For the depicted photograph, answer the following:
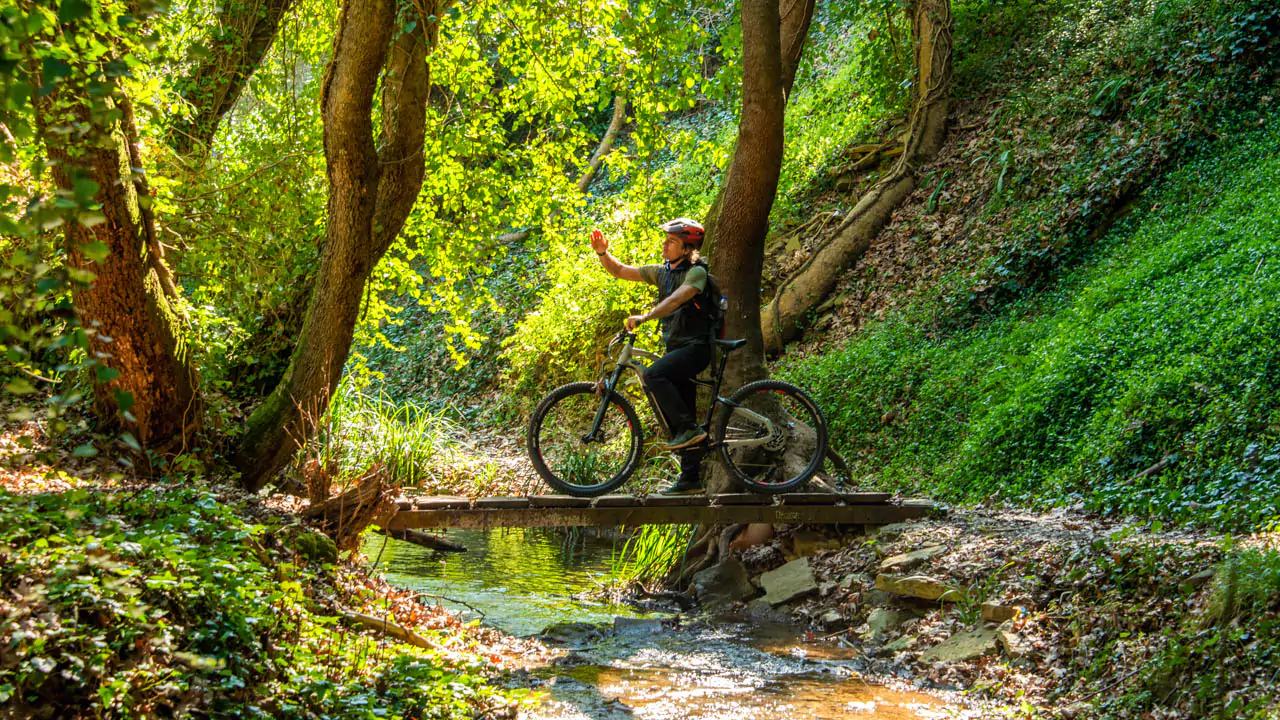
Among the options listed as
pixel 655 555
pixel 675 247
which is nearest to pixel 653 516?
pixel 655 555

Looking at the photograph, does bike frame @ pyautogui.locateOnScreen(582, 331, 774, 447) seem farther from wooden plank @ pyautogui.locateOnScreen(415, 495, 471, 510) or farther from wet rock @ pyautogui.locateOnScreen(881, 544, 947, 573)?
wet rock @ pyautogui.locateOnScreen(881, 544, 947, 573)

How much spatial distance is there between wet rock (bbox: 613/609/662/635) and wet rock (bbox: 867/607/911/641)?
5.47 feet

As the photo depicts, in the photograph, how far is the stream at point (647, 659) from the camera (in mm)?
5645

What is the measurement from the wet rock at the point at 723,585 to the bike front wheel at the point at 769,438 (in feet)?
3.27

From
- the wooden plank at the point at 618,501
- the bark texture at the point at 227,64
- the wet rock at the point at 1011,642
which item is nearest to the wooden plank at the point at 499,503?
the wooden plank at the point at 618,501

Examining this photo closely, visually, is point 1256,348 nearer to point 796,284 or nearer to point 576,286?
point 796,284

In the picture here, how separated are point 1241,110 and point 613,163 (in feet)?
22.7

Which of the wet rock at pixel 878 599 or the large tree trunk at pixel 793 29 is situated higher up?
the large tree trunk at pixel 793 29

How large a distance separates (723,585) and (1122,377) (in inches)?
154

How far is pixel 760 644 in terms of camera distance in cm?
732

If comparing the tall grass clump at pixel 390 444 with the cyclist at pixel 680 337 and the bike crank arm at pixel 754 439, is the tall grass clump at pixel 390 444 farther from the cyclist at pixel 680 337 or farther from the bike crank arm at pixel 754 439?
the bike crank arm at pixel 754 439

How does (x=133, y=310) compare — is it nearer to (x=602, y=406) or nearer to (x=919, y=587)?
(x=602, y=406)

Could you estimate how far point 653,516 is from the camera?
775 centimetres

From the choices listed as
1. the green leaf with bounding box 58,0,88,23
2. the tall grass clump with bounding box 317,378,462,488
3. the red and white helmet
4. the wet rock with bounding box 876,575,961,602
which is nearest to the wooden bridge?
the wet rock with bounding box 876,575,961,602
